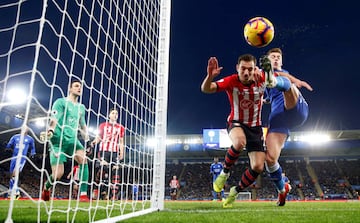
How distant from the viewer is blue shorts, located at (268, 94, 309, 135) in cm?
529

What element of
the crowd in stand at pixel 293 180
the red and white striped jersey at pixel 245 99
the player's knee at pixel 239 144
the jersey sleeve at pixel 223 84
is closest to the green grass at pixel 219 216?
the player's knee at pixel 239 144

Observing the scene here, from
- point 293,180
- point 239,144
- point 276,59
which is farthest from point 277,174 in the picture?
point 293,180

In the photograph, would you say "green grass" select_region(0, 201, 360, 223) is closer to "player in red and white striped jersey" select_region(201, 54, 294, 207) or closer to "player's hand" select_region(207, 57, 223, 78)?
"player in red and white striped jersey" select_region(201, 54, 294, 207)

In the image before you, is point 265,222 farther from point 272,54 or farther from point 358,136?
point 358,136

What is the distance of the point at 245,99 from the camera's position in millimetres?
4965

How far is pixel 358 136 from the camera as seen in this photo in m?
29.6

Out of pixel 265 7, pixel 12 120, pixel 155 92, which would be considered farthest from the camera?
pixel 265 7

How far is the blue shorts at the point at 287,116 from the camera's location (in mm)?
5285

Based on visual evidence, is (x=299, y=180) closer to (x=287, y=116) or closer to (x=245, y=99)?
(x=287, y=116)

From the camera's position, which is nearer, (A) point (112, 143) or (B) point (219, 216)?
(B) point (219, 216)

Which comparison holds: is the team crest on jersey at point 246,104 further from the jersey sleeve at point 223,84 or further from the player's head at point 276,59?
the player's head at point 276,59

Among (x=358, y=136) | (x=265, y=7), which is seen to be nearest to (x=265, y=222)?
(x=358, y=136)

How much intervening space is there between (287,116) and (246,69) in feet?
3.90

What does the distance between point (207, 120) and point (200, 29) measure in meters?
13.4
